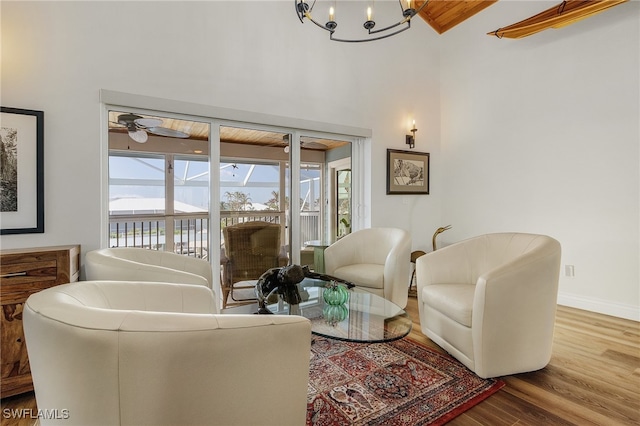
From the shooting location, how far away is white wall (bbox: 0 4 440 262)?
2355mm

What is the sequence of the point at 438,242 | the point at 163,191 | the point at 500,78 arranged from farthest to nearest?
the point at 438,242
the point at 500,78
the point at 163,191

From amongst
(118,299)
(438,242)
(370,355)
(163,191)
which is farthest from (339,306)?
(438,242)

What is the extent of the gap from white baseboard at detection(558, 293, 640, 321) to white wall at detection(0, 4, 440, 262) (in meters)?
2.05

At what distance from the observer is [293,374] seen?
1074 mm

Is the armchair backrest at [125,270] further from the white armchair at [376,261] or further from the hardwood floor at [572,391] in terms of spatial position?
the white armchair at [376,261]

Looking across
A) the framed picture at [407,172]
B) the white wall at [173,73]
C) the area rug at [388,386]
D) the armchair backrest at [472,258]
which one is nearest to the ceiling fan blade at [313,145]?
the white wall at [173,73]

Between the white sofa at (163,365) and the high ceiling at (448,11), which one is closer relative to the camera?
the white sofa at (163,365)

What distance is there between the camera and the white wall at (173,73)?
92.7 inches

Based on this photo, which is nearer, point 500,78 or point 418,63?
point 500,78

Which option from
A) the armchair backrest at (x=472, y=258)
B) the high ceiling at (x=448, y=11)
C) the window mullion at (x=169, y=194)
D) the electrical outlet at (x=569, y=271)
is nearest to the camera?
the armchair backrest at (x=472, y=258)

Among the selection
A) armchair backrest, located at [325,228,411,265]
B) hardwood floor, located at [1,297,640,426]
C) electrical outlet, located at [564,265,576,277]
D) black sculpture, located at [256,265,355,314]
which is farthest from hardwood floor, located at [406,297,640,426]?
black sculpture, located at [256,265,355,314]

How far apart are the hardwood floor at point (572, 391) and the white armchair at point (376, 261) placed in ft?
1.77

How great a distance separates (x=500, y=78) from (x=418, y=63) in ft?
3.61

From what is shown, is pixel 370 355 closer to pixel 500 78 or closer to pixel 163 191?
pixel 163 191
